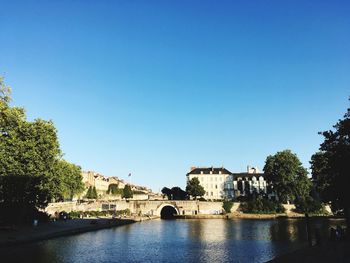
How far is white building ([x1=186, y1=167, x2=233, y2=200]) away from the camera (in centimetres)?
12825

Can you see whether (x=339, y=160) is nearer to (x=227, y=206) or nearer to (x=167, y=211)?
(x=227, y=206)

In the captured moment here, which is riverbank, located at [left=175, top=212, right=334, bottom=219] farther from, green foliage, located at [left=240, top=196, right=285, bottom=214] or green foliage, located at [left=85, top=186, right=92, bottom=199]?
green foliage, located at [left=85, top=186, right=92, bottom=199]

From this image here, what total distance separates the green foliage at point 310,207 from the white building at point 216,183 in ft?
112

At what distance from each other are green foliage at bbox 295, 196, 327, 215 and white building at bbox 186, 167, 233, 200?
34.3 m

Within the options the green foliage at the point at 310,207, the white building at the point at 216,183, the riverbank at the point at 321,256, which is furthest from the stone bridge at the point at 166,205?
the riverbank at the point at 321,256

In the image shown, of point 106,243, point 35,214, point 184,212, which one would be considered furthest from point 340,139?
point 184,212

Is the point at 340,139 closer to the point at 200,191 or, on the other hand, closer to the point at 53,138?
the point at 53,138

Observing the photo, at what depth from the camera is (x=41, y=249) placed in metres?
32.8

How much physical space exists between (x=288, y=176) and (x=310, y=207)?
428 inches

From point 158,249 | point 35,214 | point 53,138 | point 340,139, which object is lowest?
point 158,249

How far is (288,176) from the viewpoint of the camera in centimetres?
9519

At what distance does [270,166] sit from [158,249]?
6864 cm

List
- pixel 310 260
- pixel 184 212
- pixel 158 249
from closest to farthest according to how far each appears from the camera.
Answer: pixel 310 260, pixel 158 249, pixel 184 212

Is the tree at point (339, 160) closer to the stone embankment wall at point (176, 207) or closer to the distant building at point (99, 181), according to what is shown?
the stone embankment wall at point (176, 207)
